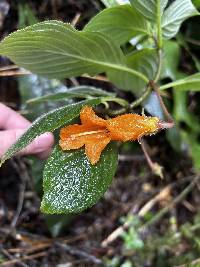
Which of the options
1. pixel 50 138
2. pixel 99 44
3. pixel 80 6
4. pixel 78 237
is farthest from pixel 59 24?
pixel 78 237

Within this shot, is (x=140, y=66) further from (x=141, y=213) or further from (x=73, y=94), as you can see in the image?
(x=141, y=213)

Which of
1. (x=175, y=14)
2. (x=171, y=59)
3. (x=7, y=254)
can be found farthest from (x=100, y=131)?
(x=7, y=254)

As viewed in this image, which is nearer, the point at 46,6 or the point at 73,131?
the point at 73,131

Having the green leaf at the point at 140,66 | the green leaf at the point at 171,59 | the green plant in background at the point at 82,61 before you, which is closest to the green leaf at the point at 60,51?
the green plant in background at the point at 82,61

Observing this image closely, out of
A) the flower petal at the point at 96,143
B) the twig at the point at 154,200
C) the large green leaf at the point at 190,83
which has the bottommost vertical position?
the twig at the point at 154,200

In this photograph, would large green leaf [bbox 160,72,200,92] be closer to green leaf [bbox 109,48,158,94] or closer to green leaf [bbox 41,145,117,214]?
green leaf [bbox 109,48,158,94]

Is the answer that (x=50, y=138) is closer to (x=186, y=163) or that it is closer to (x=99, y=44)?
(x=99, y=44)

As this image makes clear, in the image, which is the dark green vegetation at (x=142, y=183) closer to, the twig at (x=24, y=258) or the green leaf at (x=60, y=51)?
the twig at (x=24, y=258)
